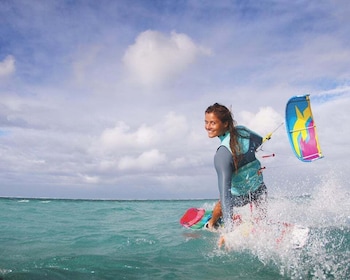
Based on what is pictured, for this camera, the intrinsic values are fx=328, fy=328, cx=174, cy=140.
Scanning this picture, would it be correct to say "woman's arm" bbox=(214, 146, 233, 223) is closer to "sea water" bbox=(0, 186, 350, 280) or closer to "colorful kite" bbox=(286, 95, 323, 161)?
"sea water" bbox=(0, 186, 350, 280)

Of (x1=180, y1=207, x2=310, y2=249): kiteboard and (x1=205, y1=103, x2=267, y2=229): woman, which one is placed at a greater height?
(x1=205, y1=103, x2=267, y2=229): woman

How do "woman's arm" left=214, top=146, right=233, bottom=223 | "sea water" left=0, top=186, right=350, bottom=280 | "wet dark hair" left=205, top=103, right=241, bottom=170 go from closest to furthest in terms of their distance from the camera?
"sea water" left=0, top=186, right=350, bottom=280 → "woman's arm" left=214, top=146, right=233, bottom=223 → "wet dark hair" left=205, top=103, right=241, bottom=170

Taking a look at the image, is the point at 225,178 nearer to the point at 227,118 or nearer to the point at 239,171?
the point at 239,171

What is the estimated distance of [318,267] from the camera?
3846 millimetres

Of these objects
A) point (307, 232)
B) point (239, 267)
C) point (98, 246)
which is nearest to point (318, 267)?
point (307, 232)

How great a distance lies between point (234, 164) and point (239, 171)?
10.7 inches

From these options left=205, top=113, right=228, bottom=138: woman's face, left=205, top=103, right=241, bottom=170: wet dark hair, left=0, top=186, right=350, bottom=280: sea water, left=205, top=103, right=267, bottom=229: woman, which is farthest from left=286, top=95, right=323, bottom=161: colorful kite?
left=205, top=113, right=228, bottom=138: woman's face

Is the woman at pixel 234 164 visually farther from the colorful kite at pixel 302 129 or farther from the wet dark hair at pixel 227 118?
the colorful kite at pixel 302 129

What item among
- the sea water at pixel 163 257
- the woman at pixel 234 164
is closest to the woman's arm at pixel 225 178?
the woman at pixel 234 164

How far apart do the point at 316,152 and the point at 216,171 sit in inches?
92.0

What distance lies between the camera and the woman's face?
15.6 ft

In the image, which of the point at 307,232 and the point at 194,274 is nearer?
the point at 194,274

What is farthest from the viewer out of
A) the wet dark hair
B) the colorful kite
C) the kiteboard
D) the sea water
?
the colorful kite

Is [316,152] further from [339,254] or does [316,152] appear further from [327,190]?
[327,190]
